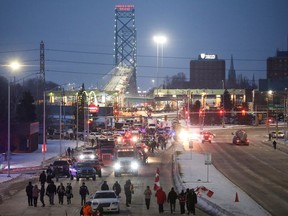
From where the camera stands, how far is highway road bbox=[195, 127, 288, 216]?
110ft

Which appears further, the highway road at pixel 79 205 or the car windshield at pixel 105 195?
the highway road at pixel 79 205

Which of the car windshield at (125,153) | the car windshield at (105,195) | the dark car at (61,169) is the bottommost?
the dark car at (61,169)

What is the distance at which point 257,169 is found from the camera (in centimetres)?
5166

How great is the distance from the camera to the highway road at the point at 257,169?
110 feet

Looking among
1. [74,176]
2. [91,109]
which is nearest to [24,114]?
[91,109]

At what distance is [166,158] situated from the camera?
62.4 meters

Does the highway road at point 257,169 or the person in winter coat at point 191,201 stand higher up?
the person in winter coat at point 191,201

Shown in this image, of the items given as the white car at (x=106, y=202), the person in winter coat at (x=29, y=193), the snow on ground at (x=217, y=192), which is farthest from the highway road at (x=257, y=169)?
the person in winter coat at (x=29, y=193)

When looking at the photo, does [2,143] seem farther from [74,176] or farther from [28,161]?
[74,176]

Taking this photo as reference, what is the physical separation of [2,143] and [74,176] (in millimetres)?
28251

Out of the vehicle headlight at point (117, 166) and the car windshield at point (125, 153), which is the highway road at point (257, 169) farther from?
the vehicle headlight at point (117, 166)

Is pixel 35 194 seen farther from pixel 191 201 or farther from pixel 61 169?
pixel 61 169

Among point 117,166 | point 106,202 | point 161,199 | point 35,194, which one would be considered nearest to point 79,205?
point 35,194

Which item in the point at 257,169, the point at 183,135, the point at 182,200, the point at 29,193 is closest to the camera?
the point at 182,200
